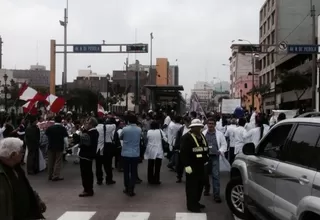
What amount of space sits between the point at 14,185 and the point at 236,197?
493 centimetres

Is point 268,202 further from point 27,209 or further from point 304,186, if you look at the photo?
point 27,209

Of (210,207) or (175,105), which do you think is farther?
(175,105)

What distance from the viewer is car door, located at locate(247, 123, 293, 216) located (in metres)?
5.99

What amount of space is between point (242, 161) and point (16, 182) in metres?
4.40

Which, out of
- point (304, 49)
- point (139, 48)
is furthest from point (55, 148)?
point (304, 49)

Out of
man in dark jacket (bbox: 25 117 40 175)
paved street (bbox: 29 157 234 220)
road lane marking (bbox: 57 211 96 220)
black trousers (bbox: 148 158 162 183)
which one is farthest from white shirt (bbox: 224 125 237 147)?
road lane marking (bbox: 57 211 96 220)

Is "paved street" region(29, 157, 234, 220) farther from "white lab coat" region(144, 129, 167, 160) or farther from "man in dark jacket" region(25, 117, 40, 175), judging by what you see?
"man in dark jacket" region(25, 117, 40, 175)

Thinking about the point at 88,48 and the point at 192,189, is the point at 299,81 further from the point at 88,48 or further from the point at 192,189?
the point at 192,189

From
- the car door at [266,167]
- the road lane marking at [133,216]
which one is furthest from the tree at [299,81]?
the car door at [266,167]

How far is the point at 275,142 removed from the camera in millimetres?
6477

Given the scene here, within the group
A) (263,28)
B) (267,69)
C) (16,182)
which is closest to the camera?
(16,182)

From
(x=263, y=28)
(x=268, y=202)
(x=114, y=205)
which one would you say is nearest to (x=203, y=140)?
(x=114, y=205)

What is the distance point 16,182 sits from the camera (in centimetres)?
442

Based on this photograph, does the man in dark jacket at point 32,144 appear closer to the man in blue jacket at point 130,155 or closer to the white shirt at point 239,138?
the man in blue jacket at point 130,155
